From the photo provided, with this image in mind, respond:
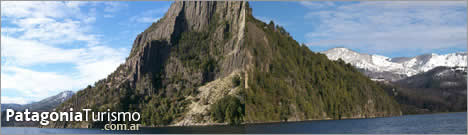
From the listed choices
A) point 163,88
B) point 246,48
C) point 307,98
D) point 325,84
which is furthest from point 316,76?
point 163,88

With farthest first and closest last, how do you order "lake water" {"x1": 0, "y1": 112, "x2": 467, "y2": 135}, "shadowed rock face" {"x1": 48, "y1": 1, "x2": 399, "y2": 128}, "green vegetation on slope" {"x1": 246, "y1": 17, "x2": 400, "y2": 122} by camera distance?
"green vegetation on slope" {"x1": 246, "y1": 17, "x2": 400, "y2": 122} → "shadowed rock face" {"x1": 48, "y1": 1, "x2": 399, "y2": 128} → "lake water" {"x1": 0, "y1": 112, "x2": 467, "y2": 135}

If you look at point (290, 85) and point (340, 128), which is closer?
point (340, 128)

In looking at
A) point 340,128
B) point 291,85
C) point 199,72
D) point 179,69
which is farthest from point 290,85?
point 340,128

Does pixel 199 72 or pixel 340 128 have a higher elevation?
pixel 199 72

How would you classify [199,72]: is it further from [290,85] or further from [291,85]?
[291,85]

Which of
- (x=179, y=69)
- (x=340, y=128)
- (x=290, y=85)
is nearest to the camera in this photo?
(x=340, y=128)

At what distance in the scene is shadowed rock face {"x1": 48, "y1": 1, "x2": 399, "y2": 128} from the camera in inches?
5281

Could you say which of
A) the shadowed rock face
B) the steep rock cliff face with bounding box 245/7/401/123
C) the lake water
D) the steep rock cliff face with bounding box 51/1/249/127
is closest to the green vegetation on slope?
the steep rock cliff face with bounding box 245/7/401/123

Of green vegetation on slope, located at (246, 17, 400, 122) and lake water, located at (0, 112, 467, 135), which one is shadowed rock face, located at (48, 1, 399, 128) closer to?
green vegetation on slope, located at (246, 17, 400, 122)

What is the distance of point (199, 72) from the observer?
157000 millimetres

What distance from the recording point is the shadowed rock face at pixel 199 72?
440 ft

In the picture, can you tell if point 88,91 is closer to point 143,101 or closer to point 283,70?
point 143,101

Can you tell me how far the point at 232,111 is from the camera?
120 metres

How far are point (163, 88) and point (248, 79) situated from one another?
40.7m
